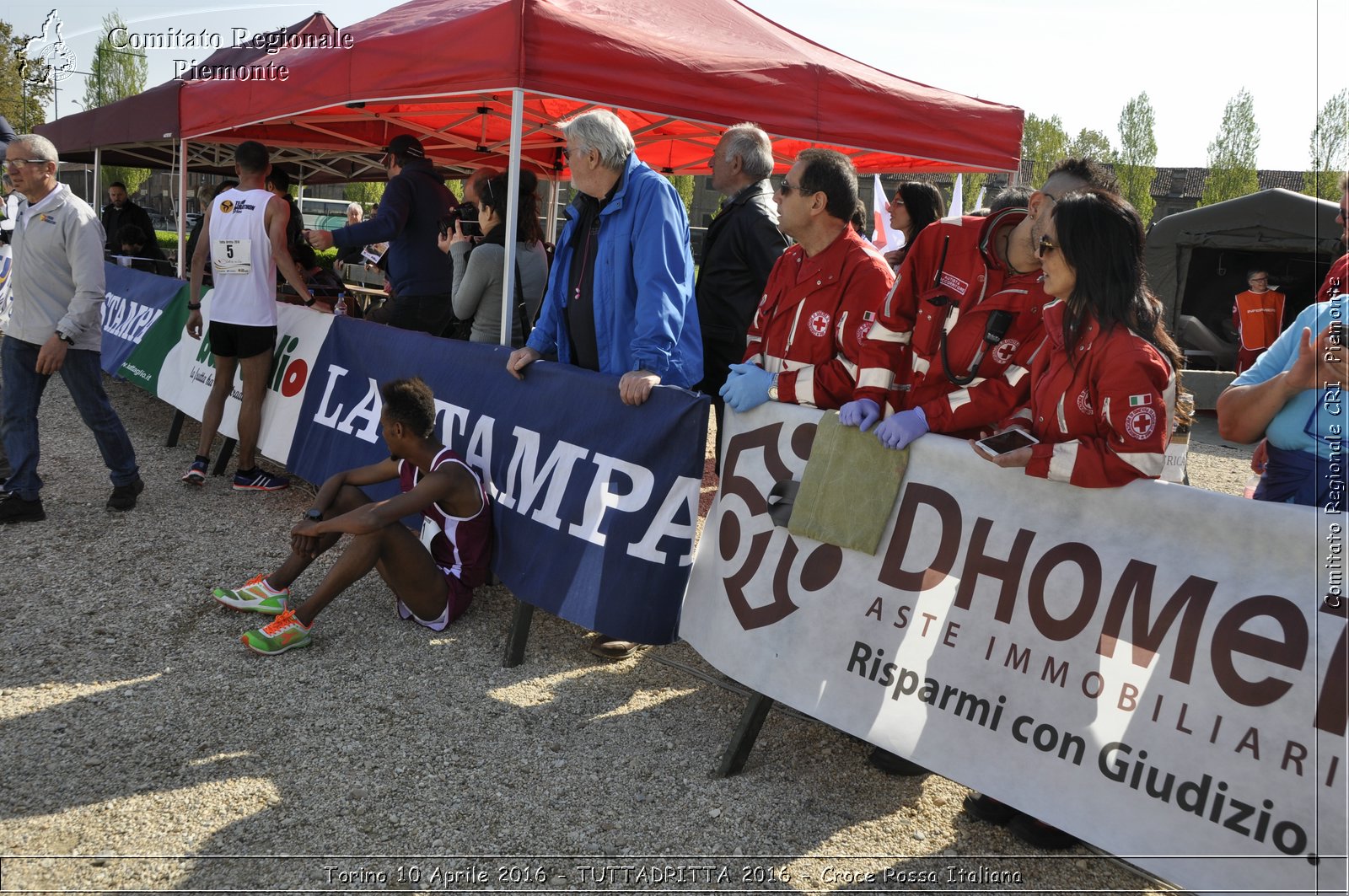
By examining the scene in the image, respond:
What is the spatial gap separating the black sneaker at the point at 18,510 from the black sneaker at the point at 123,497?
14.5 inches

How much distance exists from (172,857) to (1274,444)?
3292 mm

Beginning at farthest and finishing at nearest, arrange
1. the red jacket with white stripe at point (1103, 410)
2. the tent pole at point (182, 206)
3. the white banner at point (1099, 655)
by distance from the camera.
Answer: the tent pole at point (182, 206), the red jacket with white stripe at point (1103, 410), the white banner at point (1099, 655)

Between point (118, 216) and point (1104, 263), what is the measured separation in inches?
576

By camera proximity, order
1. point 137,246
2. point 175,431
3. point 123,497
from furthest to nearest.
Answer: point 137,246, point 175,431, point 123,497

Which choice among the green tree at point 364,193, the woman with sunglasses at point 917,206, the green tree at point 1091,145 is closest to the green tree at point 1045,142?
the green tree at point 1091,145

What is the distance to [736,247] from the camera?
4.52 m

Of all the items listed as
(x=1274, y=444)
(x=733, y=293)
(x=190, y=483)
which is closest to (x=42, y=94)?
(x=190, y=483)

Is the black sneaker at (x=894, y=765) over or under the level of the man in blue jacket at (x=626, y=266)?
under

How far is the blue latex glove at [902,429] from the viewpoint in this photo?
2.78 meters

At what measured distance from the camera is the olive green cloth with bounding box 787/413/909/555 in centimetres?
282

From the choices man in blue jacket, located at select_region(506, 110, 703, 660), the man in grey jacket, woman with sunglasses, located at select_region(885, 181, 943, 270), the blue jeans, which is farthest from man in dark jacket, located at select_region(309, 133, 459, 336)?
woman with sunglasses, located at select_region(885, 181, 943, 270)

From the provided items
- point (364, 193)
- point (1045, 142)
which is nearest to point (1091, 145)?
point (1045, 142)

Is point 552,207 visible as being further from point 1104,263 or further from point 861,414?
point 1104,263

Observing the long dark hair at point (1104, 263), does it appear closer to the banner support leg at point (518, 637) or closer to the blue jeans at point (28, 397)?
the banner support leg at point (518, 637)
